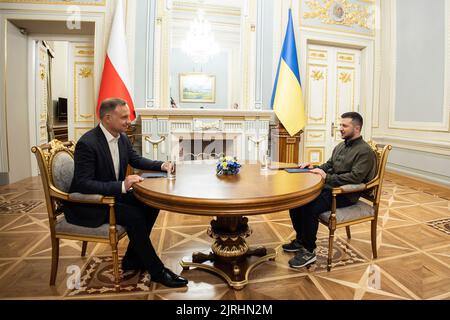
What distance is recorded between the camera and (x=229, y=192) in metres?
1.59

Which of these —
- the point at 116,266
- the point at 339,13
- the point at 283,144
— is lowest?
the point at 116,266

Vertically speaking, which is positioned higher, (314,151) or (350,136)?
(350,136)

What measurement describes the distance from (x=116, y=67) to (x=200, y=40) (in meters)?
1.48

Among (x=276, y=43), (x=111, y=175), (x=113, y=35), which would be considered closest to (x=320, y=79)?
(x=276, y=43)

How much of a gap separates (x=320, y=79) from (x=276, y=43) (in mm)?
1069

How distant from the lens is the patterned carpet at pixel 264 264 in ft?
5.96

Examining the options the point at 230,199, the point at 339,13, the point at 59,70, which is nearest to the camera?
the point at 230,199

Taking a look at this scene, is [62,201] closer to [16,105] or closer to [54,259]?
[54,259]

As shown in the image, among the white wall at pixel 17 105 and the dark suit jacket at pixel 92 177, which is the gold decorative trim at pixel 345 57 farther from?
the white wall at pixel 17 105

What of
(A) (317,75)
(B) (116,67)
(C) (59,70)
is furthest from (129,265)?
(C) (59,70)

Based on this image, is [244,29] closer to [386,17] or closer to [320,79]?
[320,79]

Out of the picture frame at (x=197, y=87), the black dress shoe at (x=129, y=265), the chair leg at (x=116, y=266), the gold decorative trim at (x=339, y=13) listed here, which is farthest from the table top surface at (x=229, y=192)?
the gold decorative trim at (x=339, y=13)

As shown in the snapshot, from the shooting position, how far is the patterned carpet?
5.96 feet

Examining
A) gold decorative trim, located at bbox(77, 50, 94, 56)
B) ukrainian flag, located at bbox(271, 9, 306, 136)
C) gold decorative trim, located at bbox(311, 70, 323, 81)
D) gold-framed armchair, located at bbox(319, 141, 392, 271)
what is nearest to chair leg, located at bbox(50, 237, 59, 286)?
gold-framed armchair, located at bbox(319, 141, 392, 271)
